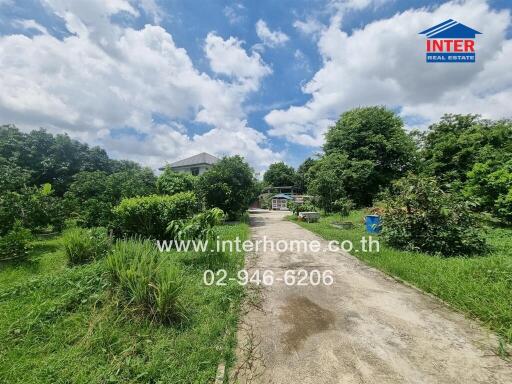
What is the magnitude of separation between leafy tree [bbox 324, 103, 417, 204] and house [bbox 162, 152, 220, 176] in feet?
56.8

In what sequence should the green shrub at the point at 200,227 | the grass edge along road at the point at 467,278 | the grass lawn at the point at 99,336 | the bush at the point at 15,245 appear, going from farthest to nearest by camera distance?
the green shrub at the point at 200,227
the bush at the point at 15,245
the grass edge along road at the point at 467,278
the grass lawn at the point at 99,336

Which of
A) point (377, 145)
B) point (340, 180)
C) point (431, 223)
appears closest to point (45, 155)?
point (340, 180)

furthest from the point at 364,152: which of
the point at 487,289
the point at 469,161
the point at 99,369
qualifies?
the point at 99,369

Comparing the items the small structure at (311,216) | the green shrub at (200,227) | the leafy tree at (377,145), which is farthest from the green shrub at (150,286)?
the leafy tree at (377,145)

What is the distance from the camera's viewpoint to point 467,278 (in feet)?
13.0

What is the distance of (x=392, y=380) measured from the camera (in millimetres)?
2029

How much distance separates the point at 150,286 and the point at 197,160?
3150 centimetres

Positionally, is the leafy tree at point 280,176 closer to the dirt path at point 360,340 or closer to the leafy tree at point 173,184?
the leafy tree at point 173,184

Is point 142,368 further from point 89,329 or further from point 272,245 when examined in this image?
point 272,245

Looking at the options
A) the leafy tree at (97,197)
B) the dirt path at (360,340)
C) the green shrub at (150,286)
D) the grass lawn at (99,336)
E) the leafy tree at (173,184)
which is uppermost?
the leafy tree at (173,184)

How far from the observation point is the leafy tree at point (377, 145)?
20922mm

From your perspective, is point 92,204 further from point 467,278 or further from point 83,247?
point 467,278

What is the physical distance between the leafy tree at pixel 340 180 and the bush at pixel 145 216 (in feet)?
40.8

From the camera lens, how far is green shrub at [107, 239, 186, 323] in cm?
280
